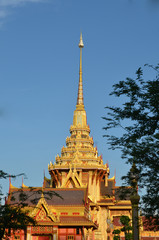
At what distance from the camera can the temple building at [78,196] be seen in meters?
42.8

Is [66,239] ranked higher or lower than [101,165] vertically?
lower

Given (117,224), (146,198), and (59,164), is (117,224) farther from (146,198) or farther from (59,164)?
(146,198)

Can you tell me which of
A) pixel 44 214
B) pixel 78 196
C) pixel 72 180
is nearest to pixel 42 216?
pixel 44 214

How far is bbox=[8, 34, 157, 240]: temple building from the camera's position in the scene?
42.8 metres

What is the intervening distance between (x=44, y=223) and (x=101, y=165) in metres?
26.1

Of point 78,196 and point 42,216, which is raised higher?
point 78,196

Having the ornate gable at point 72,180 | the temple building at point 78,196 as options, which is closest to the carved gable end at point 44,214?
the temple building at point 78,196

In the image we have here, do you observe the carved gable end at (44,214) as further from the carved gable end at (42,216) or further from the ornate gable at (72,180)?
the ornate gable at (72,180)

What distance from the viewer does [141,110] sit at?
2020cm

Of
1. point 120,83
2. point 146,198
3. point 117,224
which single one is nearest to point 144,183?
point 146,198

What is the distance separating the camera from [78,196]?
48.2 m

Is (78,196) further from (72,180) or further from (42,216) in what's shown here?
(72,180)

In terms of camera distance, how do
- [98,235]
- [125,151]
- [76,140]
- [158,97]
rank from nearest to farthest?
[158,97] → [125,151] → [98,235] → [76,140]

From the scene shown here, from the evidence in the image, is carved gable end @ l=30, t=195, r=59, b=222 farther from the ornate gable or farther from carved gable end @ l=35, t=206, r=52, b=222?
the ornate gable
